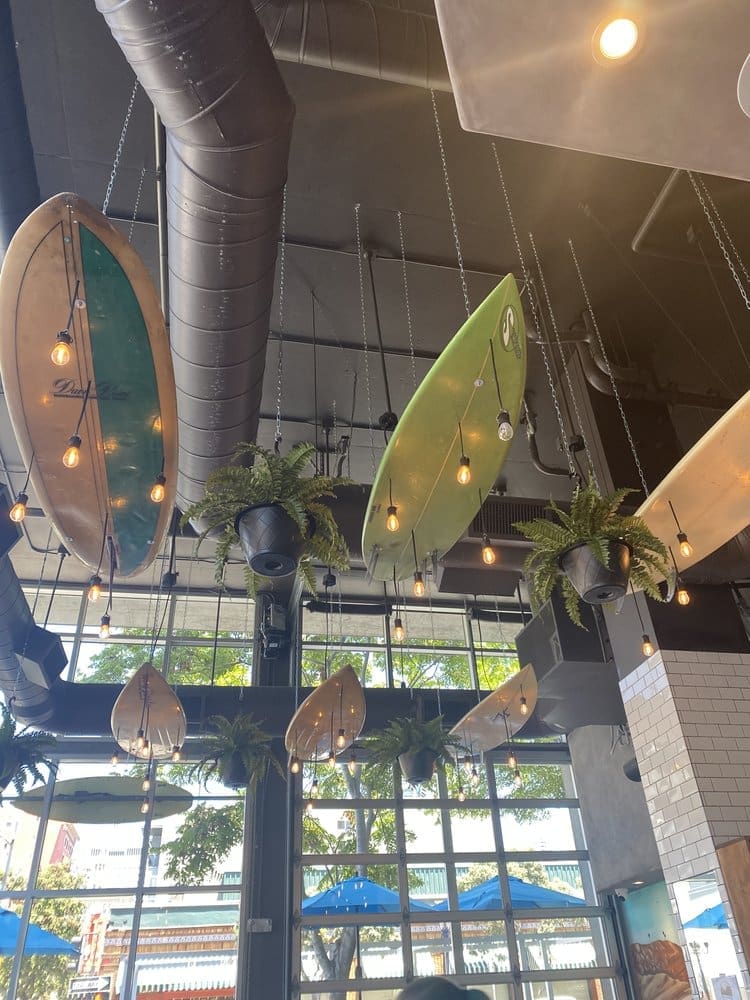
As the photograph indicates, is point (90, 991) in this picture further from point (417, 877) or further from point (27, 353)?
point (27, 353)

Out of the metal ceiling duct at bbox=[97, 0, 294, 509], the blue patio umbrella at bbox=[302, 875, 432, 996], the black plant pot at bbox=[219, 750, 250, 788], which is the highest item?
the metal ceiling duct at bbox=[97, 0, 294, 509]

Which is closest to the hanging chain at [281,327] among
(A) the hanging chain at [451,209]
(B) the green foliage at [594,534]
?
(A) the hanging chain at [451,209]

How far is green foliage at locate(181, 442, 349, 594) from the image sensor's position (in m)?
4.10

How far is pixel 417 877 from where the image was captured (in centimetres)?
962

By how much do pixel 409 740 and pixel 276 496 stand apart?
17.2 ft

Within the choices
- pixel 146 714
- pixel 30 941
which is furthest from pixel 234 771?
pixel 30 941

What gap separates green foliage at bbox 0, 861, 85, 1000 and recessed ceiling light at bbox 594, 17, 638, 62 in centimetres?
1022

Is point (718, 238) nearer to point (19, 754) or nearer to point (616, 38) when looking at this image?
point (616, 38)

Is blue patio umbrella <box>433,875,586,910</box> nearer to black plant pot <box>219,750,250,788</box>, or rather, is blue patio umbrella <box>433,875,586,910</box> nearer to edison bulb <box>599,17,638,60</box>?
black plant pot <box>219,750,250,788</box>

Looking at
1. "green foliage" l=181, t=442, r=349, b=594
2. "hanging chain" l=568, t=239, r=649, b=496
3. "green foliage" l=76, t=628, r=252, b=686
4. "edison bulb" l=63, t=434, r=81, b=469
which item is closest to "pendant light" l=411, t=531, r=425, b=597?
"green foliage" l=181, t=442, r=349, b=594

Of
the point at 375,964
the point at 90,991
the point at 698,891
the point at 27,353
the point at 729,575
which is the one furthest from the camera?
the point at 375,964

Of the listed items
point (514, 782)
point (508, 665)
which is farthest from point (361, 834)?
point (508, 665)

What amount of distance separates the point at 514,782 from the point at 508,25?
34.3 ft

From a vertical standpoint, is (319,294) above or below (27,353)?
above
